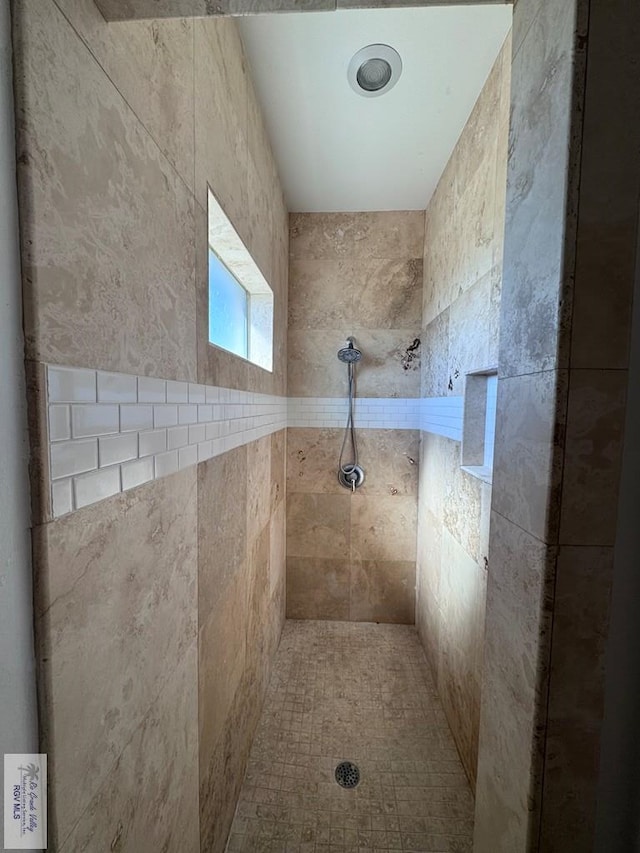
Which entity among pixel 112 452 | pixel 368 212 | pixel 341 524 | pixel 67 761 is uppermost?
pixel 368 212

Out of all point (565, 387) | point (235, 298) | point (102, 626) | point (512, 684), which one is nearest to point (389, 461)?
point (235, 298)

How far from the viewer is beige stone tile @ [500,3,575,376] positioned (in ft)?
1.57

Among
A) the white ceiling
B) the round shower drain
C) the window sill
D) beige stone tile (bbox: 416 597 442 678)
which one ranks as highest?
the white ceiling

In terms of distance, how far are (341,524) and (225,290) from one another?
181 cm

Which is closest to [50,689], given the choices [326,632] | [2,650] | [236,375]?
[2,650]

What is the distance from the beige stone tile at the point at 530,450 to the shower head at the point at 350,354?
5.78ft

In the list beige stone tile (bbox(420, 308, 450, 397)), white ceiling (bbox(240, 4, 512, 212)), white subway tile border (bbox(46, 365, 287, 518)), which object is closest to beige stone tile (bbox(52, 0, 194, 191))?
white subway tile border (bbox(46, 365, 287, 518))

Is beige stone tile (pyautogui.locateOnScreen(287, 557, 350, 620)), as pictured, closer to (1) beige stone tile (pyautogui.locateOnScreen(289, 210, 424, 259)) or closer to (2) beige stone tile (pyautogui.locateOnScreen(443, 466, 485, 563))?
(2) beige stone tile (pyautogui.locateOnScreen(443, 466, 485, 563))

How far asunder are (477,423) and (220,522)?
1231 millimetres

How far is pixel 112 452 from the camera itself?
0.56m

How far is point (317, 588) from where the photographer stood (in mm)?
2490

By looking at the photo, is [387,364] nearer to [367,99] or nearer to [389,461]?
[389,461]

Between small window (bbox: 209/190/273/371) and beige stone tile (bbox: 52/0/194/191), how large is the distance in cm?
21

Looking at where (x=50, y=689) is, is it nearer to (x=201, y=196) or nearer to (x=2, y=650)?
(x=2, y=650)
